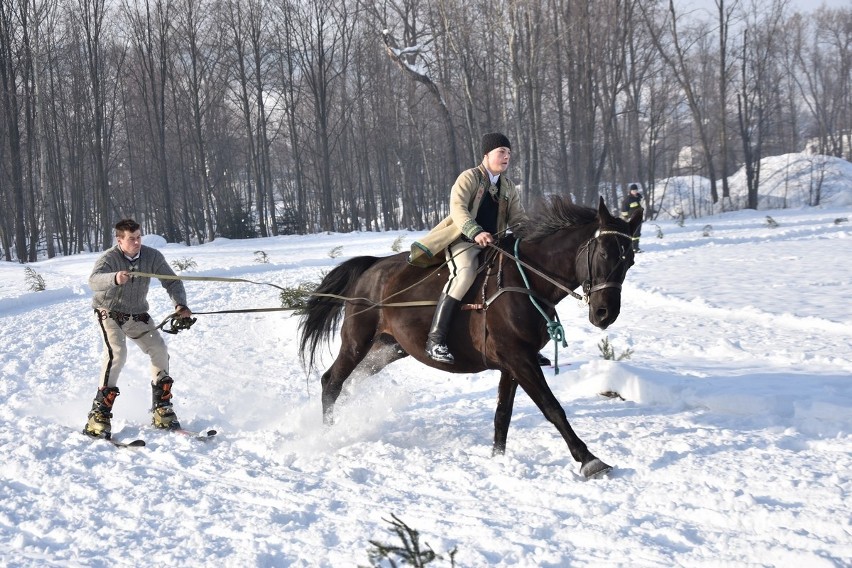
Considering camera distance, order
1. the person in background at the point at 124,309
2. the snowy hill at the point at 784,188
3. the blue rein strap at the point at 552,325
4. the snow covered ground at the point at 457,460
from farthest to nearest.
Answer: the snowy hill at the point at 784,188 < the person in background at the point at 124,309 < the blue rein strap at the point at 552,325 < the snow covered ground at the point at 457,460

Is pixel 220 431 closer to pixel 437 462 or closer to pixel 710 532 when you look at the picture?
pixel 437 462

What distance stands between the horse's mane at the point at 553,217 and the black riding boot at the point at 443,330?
77 centimetres

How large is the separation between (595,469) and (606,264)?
1.35 m

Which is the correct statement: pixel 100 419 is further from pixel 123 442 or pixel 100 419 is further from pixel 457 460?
pixel 457 460

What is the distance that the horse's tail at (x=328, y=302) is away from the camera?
23.2ft

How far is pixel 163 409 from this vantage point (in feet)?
21.1

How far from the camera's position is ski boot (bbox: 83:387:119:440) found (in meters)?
6.05

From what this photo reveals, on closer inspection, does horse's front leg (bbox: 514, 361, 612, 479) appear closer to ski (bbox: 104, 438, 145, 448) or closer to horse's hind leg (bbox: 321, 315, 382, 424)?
horse's hind leg (bbox: 321, 315, 382, 424)

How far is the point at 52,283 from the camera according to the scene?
1942cm

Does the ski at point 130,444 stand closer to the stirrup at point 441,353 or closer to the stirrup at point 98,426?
the stirrup at point 98,426

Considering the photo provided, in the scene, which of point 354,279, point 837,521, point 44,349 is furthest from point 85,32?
point 837,521

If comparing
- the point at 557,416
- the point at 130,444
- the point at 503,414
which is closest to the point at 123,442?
the point at 130,444

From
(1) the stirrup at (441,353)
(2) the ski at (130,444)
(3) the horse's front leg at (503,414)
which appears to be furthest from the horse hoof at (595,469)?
(2) the ski at (130,444)

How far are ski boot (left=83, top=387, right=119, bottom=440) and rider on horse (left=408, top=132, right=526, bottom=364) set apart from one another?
278cm
